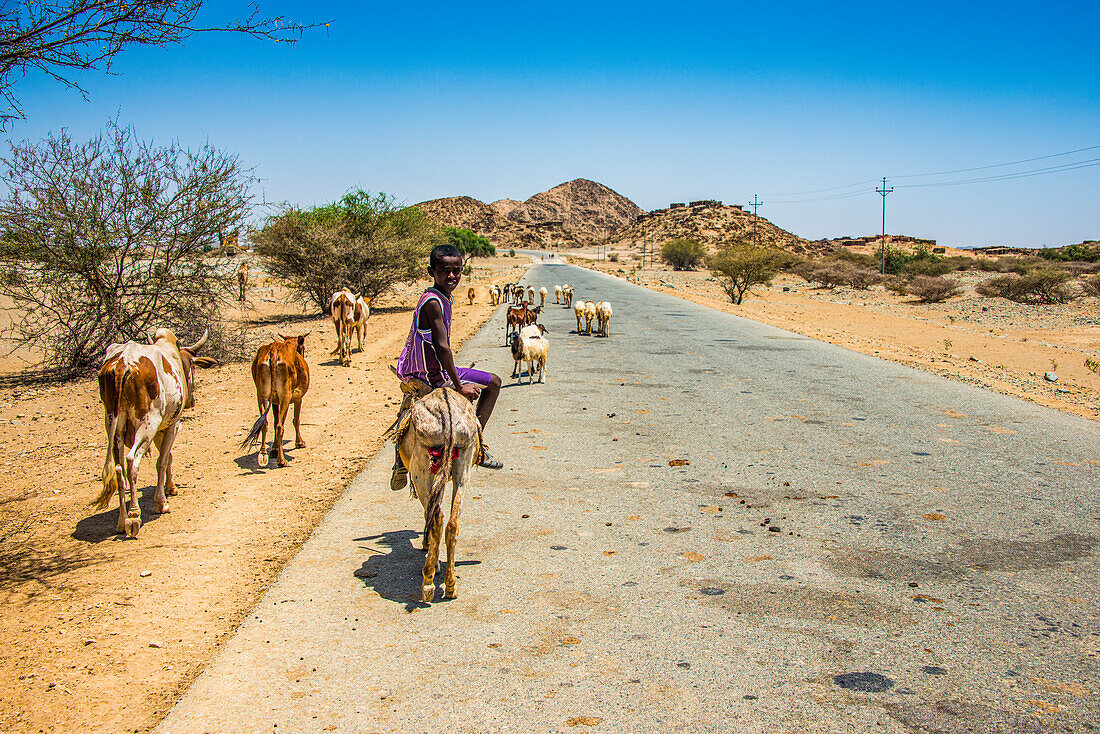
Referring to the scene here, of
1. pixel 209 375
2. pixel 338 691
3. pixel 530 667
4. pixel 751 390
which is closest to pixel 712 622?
pixel 530 667

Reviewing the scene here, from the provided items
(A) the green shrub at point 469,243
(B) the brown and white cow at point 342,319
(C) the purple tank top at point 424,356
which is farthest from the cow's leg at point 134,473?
(A) the green shrub at point 469,243

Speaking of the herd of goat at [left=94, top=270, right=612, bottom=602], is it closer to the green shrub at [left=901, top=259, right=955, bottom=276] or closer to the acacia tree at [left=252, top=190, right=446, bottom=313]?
the acacia tree at [left=252, top=190, right=446, bottom=313]

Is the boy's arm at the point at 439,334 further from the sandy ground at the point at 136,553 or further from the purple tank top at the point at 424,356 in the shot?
the sandy ground at the point at 136,553

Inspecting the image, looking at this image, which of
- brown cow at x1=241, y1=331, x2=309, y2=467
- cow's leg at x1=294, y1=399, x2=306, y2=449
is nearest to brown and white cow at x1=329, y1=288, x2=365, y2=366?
cow's leg at x1=294, y1=399, x2=306, y2=449

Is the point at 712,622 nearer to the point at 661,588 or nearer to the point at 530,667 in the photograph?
the point at 661,588

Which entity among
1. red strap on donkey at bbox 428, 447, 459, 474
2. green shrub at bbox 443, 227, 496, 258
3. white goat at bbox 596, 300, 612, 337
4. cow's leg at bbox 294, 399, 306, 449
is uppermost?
green shrub at bbox 443, 227, 496, 258

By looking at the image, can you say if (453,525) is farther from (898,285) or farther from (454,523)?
(898,285)

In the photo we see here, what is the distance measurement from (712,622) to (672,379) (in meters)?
8.40

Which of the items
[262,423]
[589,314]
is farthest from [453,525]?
[589,314]

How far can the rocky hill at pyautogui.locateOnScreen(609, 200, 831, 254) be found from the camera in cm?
12256

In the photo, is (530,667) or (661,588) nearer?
(530,667)

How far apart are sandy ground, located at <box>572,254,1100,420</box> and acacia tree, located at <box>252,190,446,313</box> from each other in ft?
47.6

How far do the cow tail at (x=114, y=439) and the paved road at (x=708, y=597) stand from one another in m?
1.81

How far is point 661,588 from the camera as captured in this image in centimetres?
452
